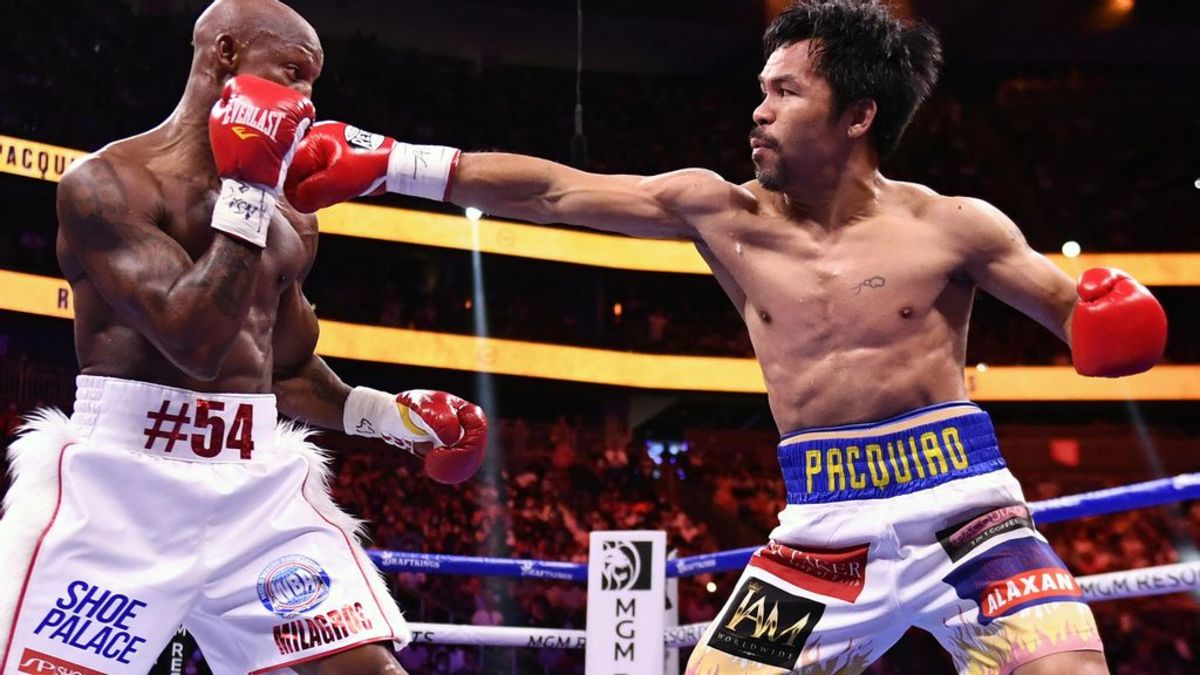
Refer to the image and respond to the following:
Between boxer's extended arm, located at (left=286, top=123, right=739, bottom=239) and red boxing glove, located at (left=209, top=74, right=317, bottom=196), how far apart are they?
0.13ft

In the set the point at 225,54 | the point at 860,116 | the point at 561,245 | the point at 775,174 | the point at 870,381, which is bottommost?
the point at 870,381

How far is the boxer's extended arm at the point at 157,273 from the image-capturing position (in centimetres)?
208

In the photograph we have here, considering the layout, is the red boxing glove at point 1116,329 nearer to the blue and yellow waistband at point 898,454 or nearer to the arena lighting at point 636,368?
the blue and yellow waistband at point 898,454

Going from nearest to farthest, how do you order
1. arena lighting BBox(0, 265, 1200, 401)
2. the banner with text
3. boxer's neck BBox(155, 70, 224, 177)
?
boxer's neck BBox(155, 70, 224, 177) < the banner with text < arena lighting BBox(0, 265, 1200, 401)

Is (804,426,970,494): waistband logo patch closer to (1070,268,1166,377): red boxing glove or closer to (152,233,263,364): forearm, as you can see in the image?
(1070,268,1166,377): red boxing glove

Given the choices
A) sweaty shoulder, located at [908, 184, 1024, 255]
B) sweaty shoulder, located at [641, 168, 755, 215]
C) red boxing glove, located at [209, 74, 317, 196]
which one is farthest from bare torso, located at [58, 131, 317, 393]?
sweaty shoulder, located at [908, 184, 1024, 255]

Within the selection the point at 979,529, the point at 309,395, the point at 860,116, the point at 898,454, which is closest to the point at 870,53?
the point at 860,116

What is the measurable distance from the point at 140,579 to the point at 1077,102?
12.5 m

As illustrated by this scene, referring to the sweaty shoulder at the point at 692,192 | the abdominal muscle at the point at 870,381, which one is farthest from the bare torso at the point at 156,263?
the abdominal muscle at the point at 870,381

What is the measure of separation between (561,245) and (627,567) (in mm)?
8426

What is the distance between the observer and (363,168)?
6.90 feet

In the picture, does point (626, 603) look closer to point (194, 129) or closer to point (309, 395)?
point (309, 395)

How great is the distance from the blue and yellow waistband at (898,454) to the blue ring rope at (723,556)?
107 cm

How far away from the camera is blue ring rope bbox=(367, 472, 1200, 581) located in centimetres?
294
